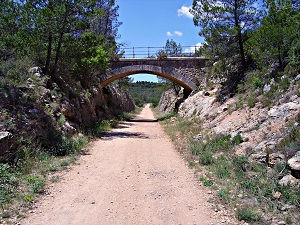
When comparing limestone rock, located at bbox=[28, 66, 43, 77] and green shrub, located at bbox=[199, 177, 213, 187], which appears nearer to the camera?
green shrub, located at bbox=[199, 177, 213, 187]

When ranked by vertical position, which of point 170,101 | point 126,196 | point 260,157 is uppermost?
point 170,101

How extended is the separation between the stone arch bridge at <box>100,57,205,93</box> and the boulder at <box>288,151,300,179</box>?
19.0 metres

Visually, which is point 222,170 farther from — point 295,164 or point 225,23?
point 225,23

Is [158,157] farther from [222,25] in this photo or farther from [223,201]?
[222,25]

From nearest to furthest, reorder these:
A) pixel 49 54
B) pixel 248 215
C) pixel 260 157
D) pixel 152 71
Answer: pixel 248 215
pixel 260 157
pixel 49 54
pixel 152 71

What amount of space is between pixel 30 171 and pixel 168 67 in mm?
18523

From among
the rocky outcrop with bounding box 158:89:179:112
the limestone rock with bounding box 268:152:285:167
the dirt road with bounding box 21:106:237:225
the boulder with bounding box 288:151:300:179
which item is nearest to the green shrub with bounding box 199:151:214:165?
the dirt road with bounding box 21:106:237:225

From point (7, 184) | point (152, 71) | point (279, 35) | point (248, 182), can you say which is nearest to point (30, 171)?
point (7, 184)

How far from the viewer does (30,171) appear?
697 cm

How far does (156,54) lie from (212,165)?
1760cm

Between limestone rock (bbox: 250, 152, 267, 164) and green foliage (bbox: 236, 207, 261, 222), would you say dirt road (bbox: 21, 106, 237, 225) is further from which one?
limestone rock (bbox: 250, 152, 267, 164)

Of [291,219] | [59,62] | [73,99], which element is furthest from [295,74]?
[59,62]

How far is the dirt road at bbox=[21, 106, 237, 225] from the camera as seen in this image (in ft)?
15.2

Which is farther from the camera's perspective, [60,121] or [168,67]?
[168,67]
